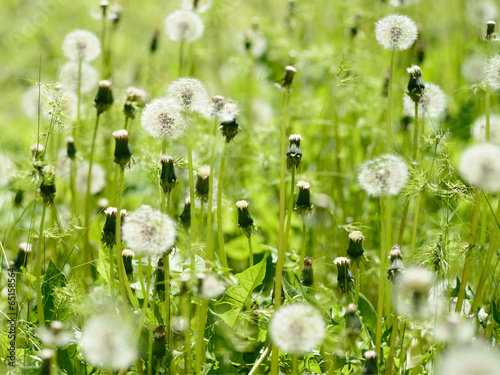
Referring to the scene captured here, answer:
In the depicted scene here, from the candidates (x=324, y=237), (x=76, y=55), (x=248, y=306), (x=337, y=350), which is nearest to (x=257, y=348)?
(x=248, y=306)

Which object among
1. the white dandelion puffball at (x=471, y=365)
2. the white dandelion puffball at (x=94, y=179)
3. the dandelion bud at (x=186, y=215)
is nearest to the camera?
the white dandelion puffball at (x=471, y=365)

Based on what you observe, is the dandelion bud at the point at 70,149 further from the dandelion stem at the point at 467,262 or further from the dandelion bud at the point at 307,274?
the dandelion stem at the point at 467,262

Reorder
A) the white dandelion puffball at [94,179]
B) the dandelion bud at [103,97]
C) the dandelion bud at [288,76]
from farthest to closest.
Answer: the white dandelion puffball at [94,179], the dandelion bud at [103,97], the dandelion bud at [288,76]

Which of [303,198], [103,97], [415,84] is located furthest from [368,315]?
[103,97]

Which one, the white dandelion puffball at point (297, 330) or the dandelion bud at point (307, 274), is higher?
the dandelion bud at point (307, 274)

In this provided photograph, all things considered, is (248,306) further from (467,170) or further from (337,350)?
(467,170)

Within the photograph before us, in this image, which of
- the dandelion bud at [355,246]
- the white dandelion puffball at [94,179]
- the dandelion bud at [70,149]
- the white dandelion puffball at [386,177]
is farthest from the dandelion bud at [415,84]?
the white dandelion puffball at [94,179]

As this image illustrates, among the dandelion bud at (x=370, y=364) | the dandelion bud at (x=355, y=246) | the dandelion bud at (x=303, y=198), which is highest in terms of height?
the dandelion bud at (x=303, y=198)
